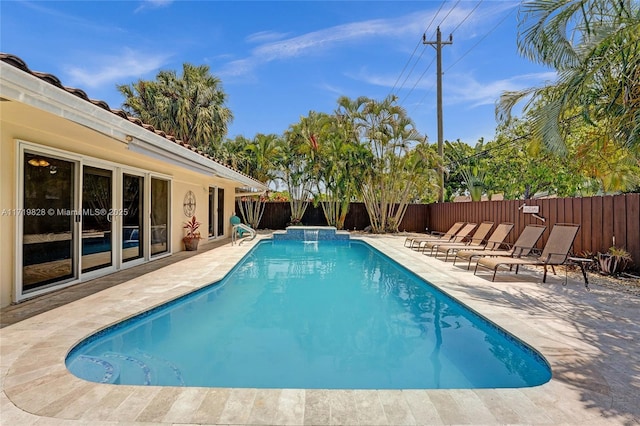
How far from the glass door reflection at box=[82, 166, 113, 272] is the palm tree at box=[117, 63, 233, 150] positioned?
1248 cm

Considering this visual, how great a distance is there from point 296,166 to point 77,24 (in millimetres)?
12923

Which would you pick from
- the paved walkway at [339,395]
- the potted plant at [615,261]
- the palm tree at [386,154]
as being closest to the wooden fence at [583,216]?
the potted plant at [615,261]

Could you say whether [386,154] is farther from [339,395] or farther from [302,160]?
[339,395]

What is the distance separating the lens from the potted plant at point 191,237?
1146cm

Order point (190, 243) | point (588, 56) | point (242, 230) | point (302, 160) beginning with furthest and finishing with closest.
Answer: point (302, 160), point (242, 230), point (190, 243), point (588, 56)

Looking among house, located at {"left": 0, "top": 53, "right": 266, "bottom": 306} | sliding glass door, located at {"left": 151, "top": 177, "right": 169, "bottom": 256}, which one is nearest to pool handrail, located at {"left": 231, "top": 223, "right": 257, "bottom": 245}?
sliding glass door, located at {"left": 151, "top": 177, "right": 169, "bottom": 256}

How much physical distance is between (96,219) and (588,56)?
31.4 ft

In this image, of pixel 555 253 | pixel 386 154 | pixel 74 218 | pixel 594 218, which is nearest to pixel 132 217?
pixel 74 218

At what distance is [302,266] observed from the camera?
33.9 feet

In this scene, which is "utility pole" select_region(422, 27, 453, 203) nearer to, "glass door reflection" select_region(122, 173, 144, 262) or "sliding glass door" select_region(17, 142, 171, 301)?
"glass door reflection" select_region(122, 173, 144, 262)

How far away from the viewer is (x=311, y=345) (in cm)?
452

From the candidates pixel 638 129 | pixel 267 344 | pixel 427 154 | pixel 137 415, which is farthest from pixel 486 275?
pixel 427 154

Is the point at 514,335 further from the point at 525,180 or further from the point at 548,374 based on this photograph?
the point at 525,180

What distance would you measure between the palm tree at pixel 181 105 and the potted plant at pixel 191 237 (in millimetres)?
8824
